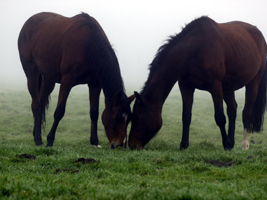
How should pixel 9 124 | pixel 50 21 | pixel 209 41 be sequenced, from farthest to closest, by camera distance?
pixel 9 124, pixel 50 21, pixel 209 41

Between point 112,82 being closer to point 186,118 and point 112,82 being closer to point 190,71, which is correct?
point 190,71

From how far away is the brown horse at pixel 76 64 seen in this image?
6.91 meters

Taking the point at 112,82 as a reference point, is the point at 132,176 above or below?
below

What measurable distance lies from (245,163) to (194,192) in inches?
84.3

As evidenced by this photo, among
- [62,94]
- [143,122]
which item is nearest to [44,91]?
[62,94]

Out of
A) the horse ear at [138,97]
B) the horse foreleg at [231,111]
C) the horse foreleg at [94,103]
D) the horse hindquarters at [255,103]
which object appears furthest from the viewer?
the horse hindquarters at [255,103]

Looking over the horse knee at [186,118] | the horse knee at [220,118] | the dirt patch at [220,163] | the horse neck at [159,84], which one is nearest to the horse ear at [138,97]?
the horse neck at [159,84]

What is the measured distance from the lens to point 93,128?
818 centimetres

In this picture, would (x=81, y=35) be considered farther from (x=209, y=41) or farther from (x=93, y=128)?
(x=209, y=41)

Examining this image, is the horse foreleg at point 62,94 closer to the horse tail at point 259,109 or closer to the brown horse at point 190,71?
the brown horse at point 190,71

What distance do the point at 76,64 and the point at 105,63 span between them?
27.9 inches

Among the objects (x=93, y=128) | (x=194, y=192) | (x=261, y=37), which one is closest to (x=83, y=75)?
(x=93, y=128)

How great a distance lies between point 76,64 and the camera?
7.13 m

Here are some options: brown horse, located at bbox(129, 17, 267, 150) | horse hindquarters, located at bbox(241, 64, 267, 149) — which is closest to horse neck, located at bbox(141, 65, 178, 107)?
brown horse, located at bbox(129, 17, 267, 150)
